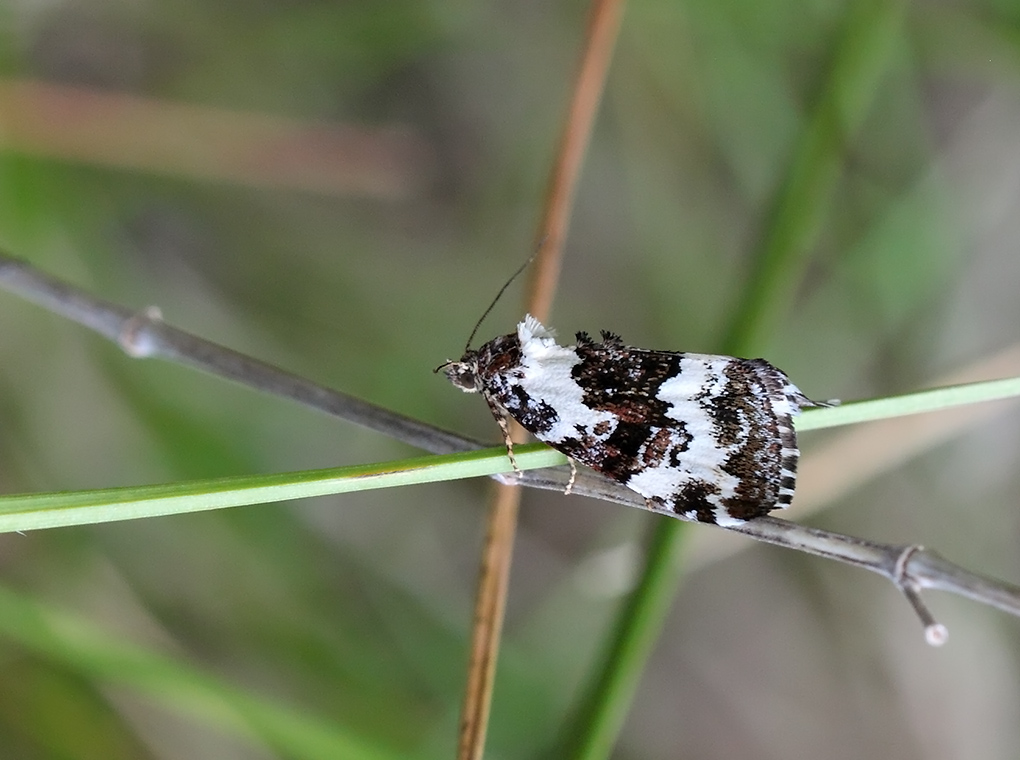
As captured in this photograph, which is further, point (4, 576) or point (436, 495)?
point (436, 495)

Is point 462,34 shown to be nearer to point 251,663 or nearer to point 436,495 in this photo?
point 436,495

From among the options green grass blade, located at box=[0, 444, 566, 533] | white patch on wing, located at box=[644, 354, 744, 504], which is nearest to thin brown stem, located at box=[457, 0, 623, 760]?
white patch on wing, located at box=[644, 354, 744, 504]

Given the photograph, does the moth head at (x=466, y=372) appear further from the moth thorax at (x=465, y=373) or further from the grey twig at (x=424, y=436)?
the grey twig at (x=424, y=436)

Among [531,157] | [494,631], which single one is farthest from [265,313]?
[494,631]

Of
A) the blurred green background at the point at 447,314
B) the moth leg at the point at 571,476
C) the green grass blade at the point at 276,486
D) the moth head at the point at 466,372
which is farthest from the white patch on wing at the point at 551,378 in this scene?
the blurred green background at the point at 447,314

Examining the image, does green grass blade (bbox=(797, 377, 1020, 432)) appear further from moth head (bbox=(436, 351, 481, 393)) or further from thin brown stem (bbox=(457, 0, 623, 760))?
moth head (bbox=(436, 351, 481, 393))

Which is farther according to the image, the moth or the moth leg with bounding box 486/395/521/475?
the moth leg with bounding box 486/395/521/475

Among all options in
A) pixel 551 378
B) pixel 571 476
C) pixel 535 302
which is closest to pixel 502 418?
pixel 551 378
